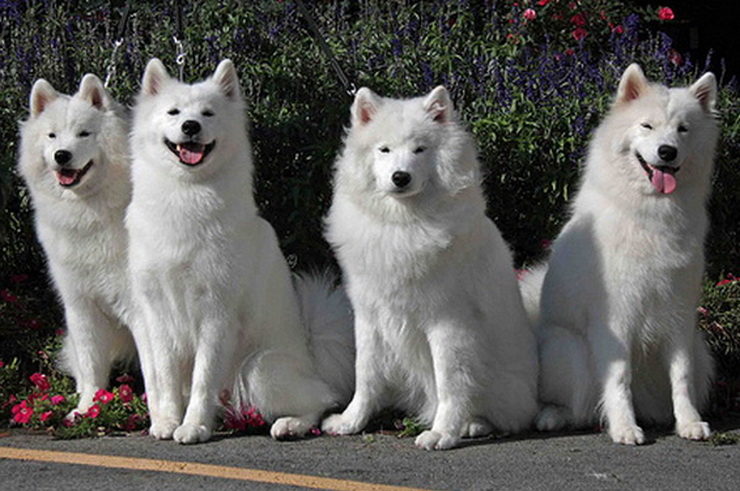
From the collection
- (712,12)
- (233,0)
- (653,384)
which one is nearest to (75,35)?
(233,0)

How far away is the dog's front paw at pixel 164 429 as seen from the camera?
4965 mm

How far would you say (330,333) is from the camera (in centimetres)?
543

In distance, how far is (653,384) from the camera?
5281 mm

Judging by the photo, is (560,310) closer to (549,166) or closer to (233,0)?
(549,166)

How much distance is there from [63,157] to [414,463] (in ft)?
7.11

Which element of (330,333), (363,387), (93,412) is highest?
(330,333)

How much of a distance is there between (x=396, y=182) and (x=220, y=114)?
0.87 metres

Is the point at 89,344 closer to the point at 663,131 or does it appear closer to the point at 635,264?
the point at 635,264

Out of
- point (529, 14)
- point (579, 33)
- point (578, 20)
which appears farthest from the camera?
point (578, 20)

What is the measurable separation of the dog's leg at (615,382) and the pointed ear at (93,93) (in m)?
2.60

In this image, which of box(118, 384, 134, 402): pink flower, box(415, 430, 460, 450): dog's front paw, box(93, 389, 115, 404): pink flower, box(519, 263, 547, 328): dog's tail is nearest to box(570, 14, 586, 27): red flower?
box(519, 263, 547, 328): dog's tail

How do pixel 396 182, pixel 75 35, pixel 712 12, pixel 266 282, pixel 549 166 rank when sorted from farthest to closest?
pixel 712 12, pixel 75 35, pixel 549 166, pixel 266 282, pixel 396 182

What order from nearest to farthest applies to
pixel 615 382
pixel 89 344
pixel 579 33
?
pixel 615 382, pixel 89 344, pixel 579 33

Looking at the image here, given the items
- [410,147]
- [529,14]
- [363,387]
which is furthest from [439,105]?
[529,14]
